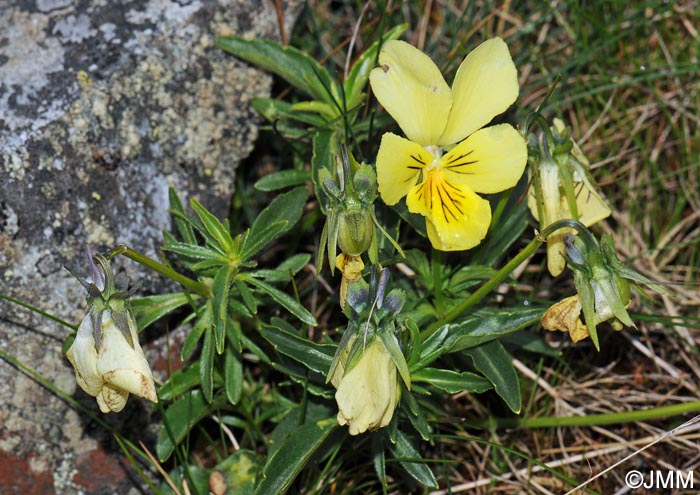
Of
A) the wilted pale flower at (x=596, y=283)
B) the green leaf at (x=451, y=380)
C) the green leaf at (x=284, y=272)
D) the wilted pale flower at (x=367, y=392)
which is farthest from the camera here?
the green leaf at (x=284, y=272)

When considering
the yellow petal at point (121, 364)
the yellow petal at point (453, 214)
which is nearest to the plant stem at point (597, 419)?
the yellow petal at point (453, 214)

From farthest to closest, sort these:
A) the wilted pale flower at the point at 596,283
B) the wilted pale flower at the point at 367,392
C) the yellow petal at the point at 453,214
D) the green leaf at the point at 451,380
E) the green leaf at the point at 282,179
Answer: the green leaf at the point at 282,179 → the green leaf at the point at 451,380 → the yellow petal at the point at 453,214 → the wilted pale flower at the point at 596,283 → the wilted pale flower at the point at 367,392

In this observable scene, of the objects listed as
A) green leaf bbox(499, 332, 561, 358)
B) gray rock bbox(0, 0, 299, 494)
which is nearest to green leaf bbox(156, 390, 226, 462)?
gray rock bbox(0, 0, 299, 494)

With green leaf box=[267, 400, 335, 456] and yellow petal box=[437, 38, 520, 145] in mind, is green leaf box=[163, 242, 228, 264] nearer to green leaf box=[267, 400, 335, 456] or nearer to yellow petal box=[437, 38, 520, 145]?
green leaf box=[267, 400, 335, 456]

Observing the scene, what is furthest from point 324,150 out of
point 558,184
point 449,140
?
point 558,184

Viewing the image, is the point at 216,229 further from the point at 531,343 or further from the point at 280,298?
the point at 531,343

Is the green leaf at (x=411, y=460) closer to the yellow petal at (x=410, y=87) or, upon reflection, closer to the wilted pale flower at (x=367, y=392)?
the wilted pale flower at (x=367, y=392)
